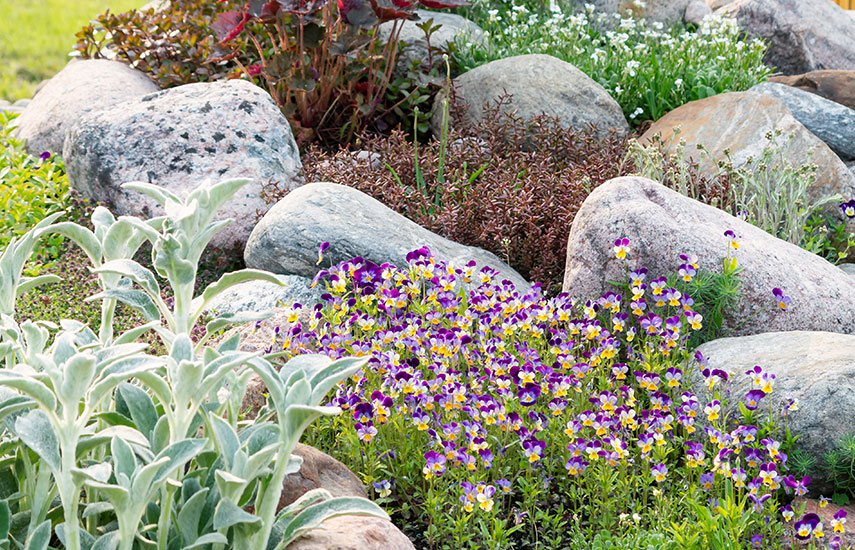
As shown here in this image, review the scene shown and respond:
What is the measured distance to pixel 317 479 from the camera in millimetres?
2727

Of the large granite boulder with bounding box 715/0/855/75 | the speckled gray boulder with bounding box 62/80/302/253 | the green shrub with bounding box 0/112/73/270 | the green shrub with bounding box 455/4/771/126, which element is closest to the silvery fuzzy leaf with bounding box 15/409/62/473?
the speckled gray boulder with bounding box 62/80/302/253

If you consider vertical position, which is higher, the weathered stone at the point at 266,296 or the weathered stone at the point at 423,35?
the weathered stone at the point at 423,35

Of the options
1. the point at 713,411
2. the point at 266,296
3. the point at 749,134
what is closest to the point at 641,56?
the point at 749,134

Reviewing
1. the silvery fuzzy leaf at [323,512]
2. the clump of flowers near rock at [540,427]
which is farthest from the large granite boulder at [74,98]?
the silvery fuzzy leaf at [323,512]

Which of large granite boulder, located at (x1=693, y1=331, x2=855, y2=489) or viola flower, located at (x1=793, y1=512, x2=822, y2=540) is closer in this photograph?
viola flower, located at (x1=793, y1=512, x2=822, y2=540)

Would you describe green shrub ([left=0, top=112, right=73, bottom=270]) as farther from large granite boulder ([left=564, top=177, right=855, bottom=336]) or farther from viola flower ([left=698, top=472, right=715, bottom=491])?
viola flower ([left=698, top=472, right=715, bottom=491])

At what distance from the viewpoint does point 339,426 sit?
11.3 feet

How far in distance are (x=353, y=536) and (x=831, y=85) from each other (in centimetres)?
665

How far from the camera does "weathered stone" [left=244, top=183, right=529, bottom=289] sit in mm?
4434

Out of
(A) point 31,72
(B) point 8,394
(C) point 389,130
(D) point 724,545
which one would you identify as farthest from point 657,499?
(A) point 31,72

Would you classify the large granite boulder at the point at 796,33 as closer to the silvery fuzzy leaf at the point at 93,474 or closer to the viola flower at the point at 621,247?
the viola flower at the point at 621,247

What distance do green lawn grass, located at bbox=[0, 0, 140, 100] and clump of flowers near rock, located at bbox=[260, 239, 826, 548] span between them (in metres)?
8.53

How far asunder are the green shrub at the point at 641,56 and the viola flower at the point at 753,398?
4176mm

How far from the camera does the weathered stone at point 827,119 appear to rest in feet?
21.5
